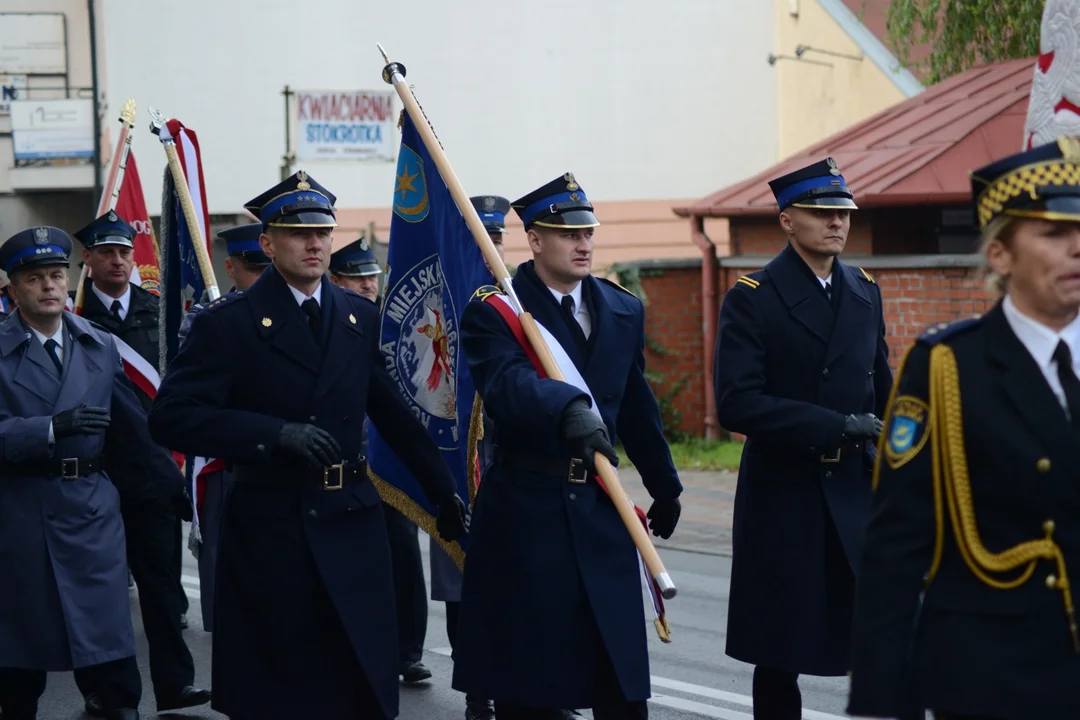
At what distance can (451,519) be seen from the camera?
5.85 m

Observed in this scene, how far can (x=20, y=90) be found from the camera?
24.7 meters

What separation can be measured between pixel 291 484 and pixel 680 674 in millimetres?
3028

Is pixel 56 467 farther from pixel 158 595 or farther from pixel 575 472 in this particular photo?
pixel 575 472

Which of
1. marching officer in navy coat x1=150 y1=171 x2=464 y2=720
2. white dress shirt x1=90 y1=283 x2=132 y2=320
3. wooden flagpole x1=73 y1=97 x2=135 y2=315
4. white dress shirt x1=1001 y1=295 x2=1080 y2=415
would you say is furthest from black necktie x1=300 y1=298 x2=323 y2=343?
wooden flagpole x1=73 y1=97 x2=135 y2=315

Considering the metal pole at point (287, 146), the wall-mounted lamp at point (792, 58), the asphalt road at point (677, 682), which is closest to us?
the asphalt road at point (677, 682)

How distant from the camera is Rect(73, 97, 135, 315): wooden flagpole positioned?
8.93 metres

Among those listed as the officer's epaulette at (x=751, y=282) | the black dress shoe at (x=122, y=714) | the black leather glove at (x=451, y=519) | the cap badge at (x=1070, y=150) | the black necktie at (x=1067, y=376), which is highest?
the cap badge at (x=1070, y=150)

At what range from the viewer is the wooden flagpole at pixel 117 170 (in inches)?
352

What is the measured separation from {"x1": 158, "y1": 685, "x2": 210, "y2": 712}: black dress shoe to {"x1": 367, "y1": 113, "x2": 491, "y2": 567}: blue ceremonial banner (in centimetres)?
143

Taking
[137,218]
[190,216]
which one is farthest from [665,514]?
[137,218]

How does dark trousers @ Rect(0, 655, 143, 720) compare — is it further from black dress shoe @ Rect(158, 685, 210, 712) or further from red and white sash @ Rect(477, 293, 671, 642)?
red and white sash @ Rect(477, 293, 671, 642)

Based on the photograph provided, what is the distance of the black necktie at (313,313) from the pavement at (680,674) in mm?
861

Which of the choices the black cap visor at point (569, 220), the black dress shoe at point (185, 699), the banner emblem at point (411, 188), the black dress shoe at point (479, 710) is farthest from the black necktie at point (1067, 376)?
the black dress shoe at point (185, 699)

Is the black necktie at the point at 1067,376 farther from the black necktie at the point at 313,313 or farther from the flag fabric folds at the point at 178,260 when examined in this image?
the flag fabric folds at the point at 178,260
